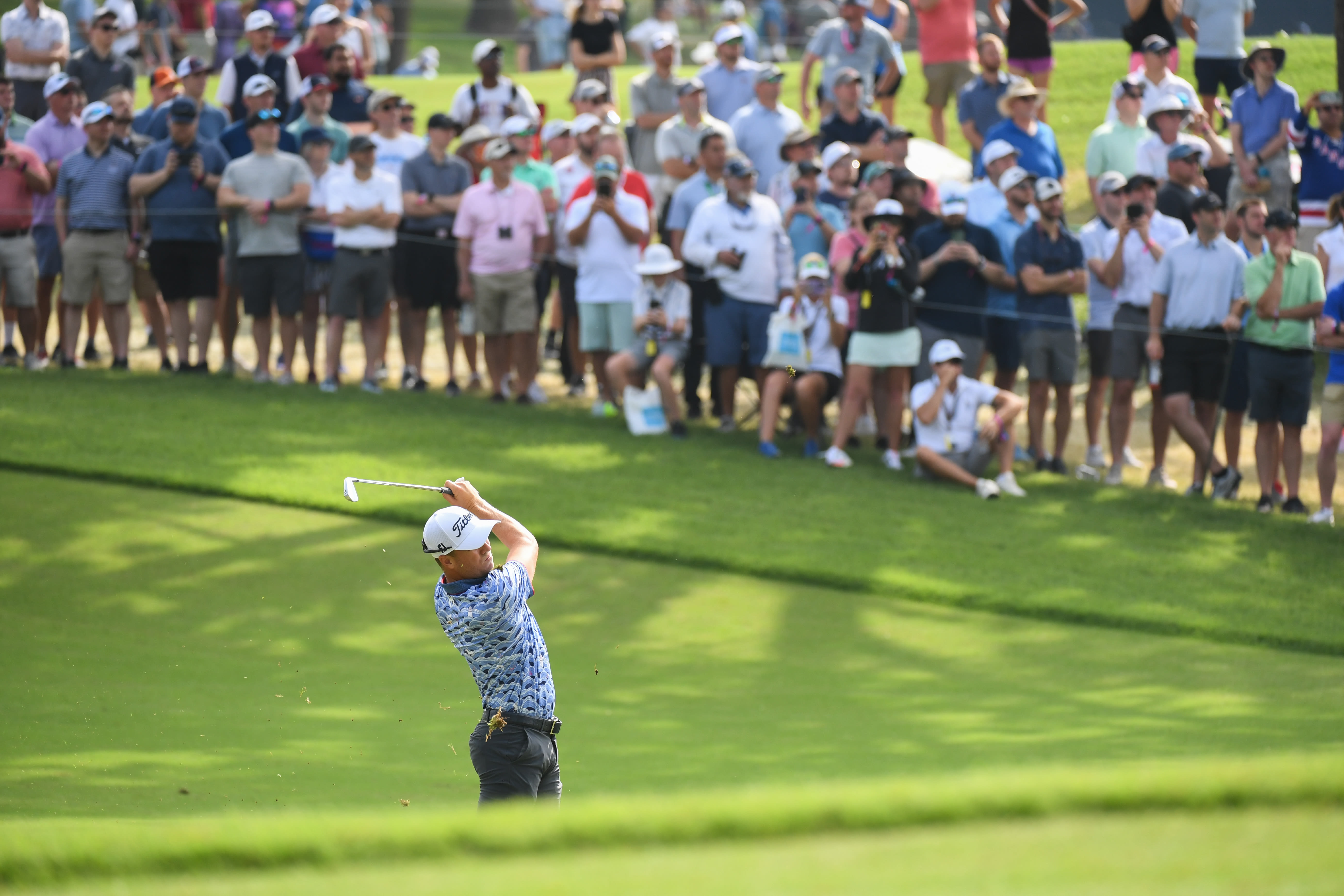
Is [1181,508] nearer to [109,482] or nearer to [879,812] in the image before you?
[109,482]

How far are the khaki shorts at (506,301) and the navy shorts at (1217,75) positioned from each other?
26.1 feet

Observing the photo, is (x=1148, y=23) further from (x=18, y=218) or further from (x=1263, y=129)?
(x=18, y=218)

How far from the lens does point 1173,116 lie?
15328 millimetres

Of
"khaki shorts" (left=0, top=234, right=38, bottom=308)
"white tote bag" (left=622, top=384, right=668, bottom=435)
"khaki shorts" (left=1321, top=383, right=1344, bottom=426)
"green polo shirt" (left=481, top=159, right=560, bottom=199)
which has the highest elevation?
"green polo shirt" (left=481, top=159, right=560, bottom=199)

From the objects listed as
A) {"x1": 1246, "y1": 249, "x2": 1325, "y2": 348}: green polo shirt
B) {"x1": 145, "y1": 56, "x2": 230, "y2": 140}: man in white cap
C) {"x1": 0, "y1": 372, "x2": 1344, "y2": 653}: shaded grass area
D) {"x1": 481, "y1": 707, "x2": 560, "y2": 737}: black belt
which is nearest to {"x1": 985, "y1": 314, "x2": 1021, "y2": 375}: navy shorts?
{"x1": 0, "y1": 372, "x2": 1344, "y2": 653}: shaded grass area

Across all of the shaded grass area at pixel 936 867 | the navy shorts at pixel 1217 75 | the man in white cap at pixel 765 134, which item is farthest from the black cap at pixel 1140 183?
the shaded grass area at pixel 936 867

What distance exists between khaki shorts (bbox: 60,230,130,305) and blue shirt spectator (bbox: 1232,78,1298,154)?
416 inches

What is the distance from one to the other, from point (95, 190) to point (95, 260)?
2.07 ft

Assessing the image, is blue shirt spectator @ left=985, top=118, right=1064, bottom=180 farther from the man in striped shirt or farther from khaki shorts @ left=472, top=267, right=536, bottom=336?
the man in striped shirt

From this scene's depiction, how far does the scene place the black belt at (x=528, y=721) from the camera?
6848 mm

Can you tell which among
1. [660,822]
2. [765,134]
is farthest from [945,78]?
[660,822]

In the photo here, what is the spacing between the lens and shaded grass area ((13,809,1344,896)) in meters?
3.56

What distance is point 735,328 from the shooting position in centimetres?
1495

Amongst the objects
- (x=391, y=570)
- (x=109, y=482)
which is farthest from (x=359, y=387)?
(x=391, y=570)
